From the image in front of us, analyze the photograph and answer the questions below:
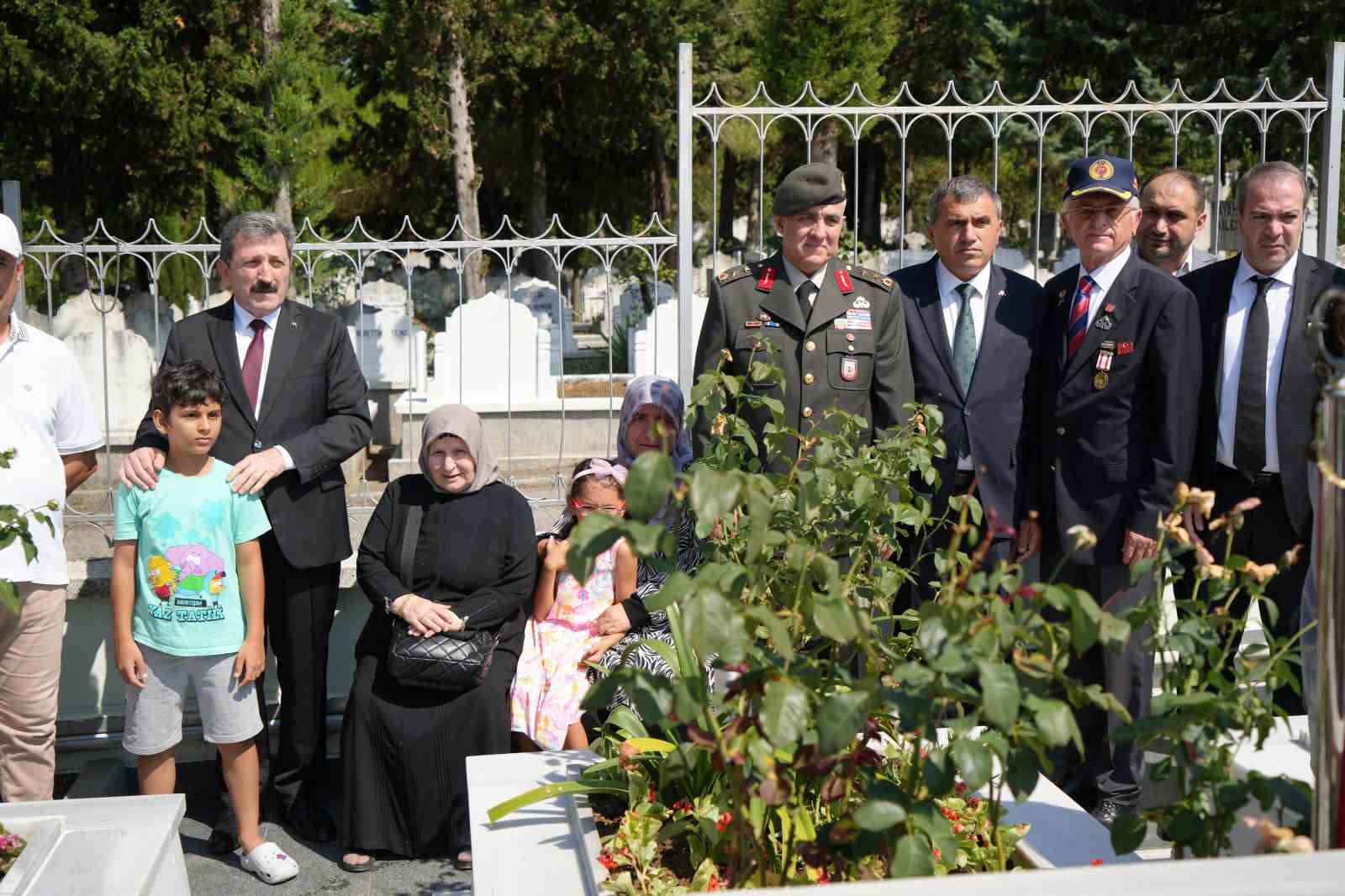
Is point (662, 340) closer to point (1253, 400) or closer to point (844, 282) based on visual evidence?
point (844, 282)

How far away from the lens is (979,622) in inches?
72.1

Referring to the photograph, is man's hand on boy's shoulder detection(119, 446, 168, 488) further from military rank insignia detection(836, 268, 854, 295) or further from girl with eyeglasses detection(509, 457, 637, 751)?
military rank insignia detection(836, 268, 854, 295)

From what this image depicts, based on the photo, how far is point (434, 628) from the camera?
12.9 ft

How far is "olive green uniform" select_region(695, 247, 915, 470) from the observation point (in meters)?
4.05

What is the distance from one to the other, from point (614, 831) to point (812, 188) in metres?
2.10

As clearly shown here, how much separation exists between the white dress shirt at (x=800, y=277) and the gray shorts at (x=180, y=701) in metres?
2.03

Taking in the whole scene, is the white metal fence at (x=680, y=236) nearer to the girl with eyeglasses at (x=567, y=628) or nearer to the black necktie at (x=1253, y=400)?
the girl with eyeglasses at (x=567, y=628)

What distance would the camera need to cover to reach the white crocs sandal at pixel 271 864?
12.5 feet

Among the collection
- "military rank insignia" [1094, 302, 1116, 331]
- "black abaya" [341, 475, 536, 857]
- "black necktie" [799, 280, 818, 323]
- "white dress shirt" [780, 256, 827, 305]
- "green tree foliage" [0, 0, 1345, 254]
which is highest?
"green tree foliage" [0, 0, 1345, 254]

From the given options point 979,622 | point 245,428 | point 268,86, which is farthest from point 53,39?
point 979,622

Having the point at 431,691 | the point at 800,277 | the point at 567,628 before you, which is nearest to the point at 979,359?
the point at 800,277

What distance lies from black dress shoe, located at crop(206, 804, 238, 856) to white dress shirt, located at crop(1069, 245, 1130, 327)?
2999 mm

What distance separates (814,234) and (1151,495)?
126cm

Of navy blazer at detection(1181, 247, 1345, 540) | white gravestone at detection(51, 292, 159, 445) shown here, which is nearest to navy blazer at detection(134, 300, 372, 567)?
navy blazer at detection(1181, 247, 1345, 540)
